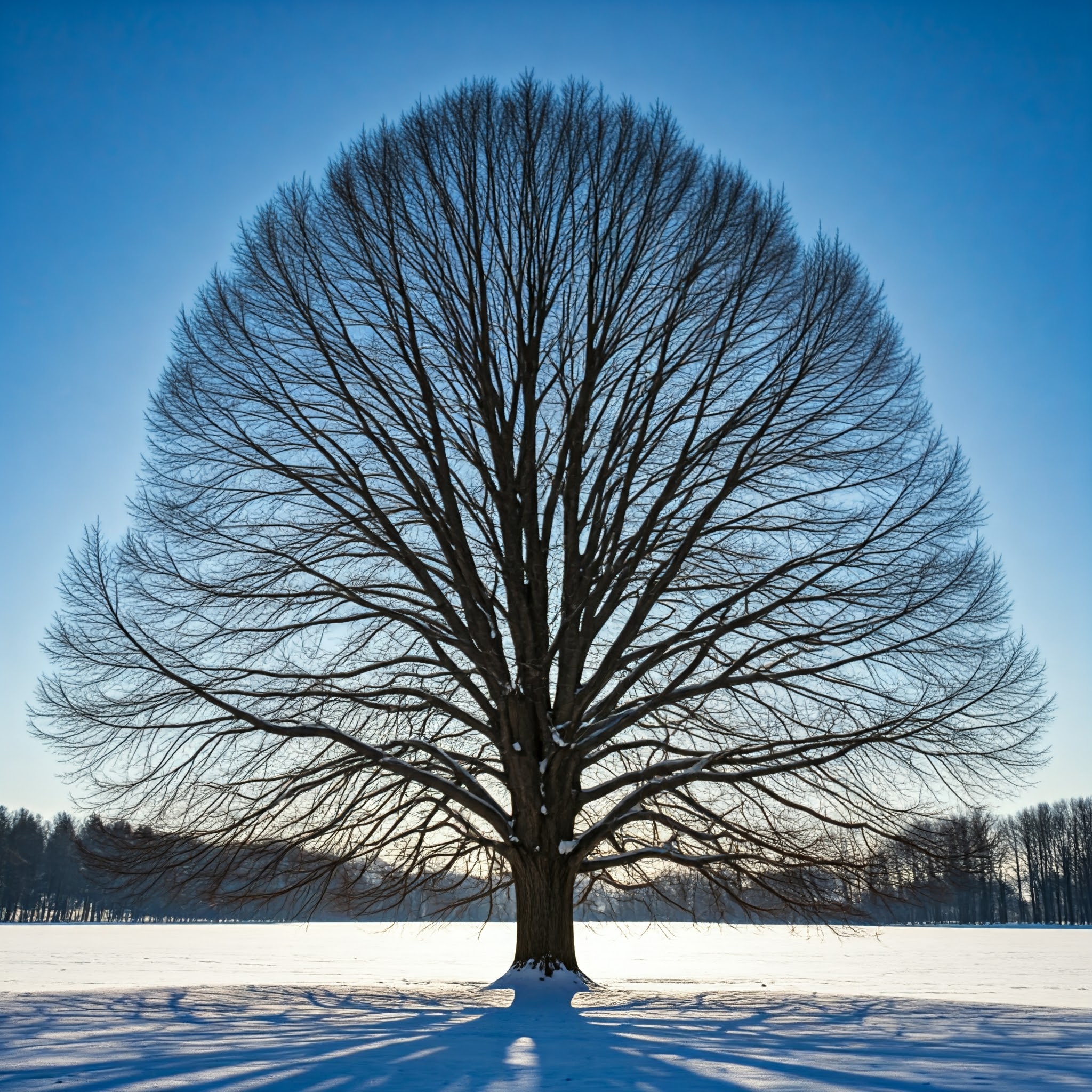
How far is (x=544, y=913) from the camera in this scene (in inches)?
441

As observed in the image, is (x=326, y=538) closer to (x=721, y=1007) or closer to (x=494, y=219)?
(x=494, y=219)

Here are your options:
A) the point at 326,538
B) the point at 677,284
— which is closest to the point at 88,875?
the point at 326,538

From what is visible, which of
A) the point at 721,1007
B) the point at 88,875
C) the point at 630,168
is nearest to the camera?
the point at 721,1007

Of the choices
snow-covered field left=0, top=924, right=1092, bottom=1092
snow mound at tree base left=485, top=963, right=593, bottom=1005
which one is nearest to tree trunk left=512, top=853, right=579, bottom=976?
snow mound at tree base left=485, top=963, right=593, bottom=1005

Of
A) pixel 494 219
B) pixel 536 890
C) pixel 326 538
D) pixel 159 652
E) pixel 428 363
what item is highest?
pixel 494 219

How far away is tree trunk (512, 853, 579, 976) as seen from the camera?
1110 centimetres

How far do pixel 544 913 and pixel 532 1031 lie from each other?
3636 millimetres

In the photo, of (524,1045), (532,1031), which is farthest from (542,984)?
(524,1045)

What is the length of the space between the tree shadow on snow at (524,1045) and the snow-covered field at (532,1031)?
0.03 meters

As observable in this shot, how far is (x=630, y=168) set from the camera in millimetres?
12375

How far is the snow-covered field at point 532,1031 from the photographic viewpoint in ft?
17.1

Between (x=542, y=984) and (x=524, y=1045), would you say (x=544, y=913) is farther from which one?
(x=524, y=1045)

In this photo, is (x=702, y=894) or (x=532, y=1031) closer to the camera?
(x=532, y=1031)

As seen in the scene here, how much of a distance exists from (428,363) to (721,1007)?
9271 millimetres
